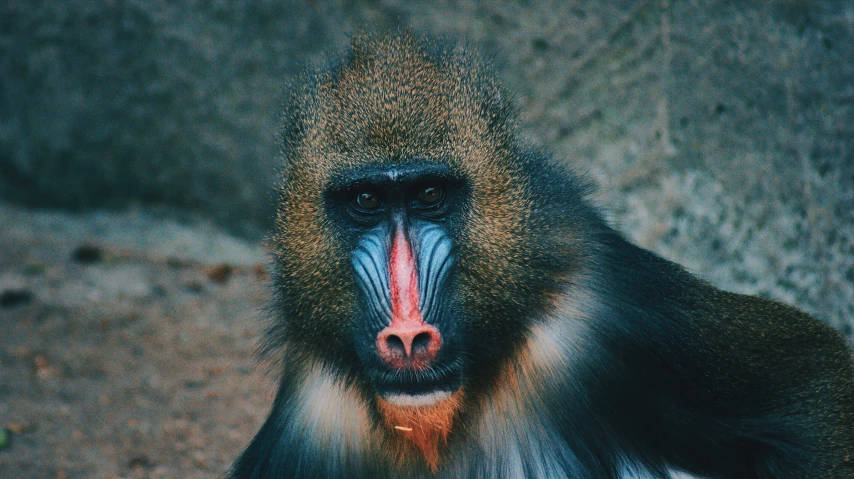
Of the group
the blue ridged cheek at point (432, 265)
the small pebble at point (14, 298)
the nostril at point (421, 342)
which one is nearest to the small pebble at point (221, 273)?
the small pebble at point (14, 298)

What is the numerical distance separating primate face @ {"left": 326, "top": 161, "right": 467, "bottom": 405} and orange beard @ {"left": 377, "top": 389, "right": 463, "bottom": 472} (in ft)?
0.20

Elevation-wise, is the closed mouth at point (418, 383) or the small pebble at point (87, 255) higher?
the small pebble at point (87, 255)

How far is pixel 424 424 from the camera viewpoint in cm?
253

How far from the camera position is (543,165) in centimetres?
270

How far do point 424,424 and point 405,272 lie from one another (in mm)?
487

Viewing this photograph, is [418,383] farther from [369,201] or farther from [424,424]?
[369,201]

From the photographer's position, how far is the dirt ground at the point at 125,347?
13.3ft

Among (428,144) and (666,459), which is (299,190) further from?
(666,459)

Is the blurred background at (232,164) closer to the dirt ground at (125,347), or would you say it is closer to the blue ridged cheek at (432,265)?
the dirt ground at (125,347)

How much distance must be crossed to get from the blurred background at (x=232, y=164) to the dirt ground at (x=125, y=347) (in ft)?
0.04

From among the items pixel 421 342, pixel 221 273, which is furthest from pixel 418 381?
pixel 221 273

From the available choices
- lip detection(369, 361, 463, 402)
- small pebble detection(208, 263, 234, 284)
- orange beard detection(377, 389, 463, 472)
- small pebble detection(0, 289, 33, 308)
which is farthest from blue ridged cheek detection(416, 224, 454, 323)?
small pebble detection(0, 289, 33, 308)

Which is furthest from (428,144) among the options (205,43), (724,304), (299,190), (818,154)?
(205,43)

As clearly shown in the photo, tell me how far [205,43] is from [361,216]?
324 cm
